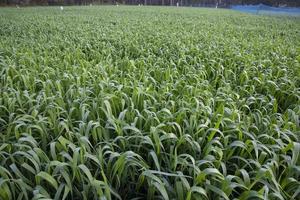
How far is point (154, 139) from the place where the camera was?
2.14 m

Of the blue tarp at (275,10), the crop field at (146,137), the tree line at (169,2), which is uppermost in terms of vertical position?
the tree line at (169,2)

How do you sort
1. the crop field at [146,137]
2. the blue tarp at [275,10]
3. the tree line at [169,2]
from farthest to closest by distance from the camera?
the tree line at [169,2]
the blue tarp at [275,10]
the crop field at [146,137]

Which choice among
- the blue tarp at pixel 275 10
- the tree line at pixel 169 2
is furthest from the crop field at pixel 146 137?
the tree line at pixel 169 2

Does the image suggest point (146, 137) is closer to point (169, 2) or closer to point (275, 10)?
point (275, 10)

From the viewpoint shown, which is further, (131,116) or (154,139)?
(131,116)

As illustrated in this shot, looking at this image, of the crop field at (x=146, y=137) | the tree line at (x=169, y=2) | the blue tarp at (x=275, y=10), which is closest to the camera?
the crop field at (x=146, y=137)

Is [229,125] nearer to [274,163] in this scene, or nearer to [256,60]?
[274,163]

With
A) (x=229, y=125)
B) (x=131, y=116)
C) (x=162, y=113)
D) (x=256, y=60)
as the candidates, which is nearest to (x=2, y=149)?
(x=131, y=116)

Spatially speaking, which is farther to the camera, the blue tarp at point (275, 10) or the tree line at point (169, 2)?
the tree line at point (169, 2)

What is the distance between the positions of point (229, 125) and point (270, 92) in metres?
1.63

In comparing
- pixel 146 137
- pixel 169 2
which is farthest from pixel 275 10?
pixel 146 137

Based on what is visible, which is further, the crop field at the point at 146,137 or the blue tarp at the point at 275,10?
the blue tarp at the point at 275,10

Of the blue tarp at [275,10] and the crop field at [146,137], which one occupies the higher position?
the blue tarp at [275,10]

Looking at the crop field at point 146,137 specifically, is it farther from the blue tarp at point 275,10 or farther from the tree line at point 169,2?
the tree line at point 169,2
